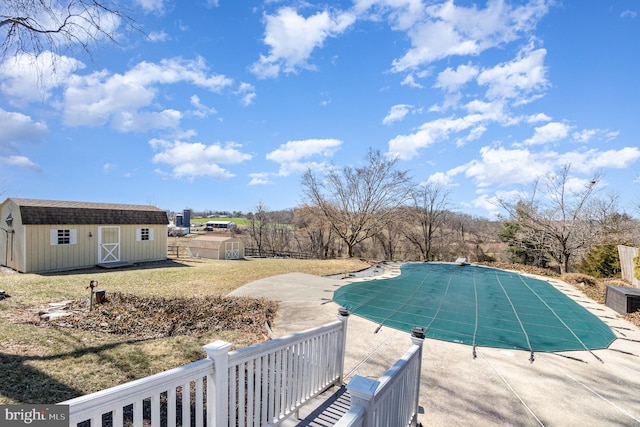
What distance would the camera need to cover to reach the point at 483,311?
6.49m

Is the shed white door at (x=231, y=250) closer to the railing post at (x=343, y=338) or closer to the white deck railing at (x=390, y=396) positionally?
the railing post at (x=343, y=338)

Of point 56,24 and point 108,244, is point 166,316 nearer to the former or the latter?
point 56,24

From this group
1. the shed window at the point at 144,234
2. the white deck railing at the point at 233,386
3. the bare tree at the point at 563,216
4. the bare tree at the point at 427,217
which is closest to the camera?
the white deck railing at the point at 233,386

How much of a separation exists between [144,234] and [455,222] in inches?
838

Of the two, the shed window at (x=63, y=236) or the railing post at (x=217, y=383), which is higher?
the shed window at (x=63, y=236)

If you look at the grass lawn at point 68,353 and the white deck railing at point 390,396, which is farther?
the grass lawn at point 68,353

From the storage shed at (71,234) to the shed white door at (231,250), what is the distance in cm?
545

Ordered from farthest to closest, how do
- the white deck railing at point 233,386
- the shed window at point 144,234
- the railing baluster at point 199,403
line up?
the shed window at point 144,234 → the railing baluster at point 199,403 → the white deck railing at point 233,386

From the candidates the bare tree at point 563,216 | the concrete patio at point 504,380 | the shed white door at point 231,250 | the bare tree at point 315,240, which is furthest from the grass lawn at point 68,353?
the bare tree at point 315,240

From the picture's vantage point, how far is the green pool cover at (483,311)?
4.95 m

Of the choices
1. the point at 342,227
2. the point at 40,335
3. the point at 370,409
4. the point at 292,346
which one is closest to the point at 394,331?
the point at 292,346

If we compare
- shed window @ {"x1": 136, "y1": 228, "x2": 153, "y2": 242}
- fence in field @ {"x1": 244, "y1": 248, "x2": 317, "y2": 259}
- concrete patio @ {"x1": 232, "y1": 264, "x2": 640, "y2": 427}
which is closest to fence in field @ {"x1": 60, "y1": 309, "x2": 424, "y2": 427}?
concrete patio @ {"x1": 232, "y1": 264, "x2": 640, "y2": 427}

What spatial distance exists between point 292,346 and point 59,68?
19.6 feet

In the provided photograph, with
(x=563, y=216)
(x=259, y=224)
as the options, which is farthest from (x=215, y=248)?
(x=563, y=216)
